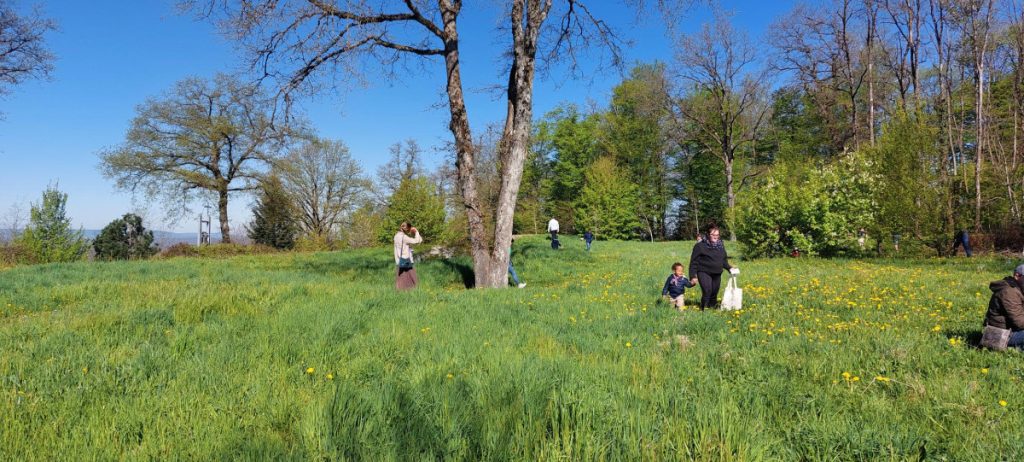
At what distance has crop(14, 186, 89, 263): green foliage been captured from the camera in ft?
72.0

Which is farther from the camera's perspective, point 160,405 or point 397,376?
point 397,376

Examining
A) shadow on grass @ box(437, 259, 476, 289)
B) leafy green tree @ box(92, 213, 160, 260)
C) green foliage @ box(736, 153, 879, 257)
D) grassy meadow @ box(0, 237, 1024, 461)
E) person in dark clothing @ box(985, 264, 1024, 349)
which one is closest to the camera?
grassy meadow @ box(0, 237, 1024, 461)

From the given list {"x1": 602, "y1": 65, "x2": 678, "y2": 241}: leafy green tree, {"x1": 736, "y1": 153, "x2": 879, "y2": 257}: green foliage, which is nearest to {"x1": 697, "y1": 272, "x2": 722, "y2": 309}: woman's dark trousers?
{"x1": 736, "y1": 153, "x2": 879, "y2": 257}: green foliage

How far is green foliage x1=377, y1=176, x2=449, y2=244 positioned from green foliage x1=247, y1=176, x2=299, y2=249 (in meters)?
10.5

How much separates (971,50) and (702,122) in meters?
14.5

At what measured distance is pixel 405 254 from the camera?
392 inches

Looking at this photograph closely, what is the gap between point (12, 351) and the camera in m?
3.95

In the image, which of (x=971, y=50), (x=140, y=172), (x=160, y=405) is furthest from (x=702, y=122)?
(x=140, y=172)

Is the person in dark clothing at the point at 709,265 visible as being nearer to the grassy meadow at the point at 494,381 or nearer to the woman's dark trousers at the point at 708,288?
the woman's dark trousers at the point at 708,288

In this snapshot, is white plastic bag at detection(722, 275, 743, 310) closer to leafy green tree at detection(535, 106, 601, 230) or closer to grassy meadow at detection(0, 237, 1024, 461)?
grassy meadow at detection(0, 237, 1024, 461)

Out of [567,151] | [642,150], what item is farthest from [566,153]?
[642,150]

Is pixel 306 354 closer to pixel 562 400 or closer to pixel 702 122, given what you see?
pixel 562 400

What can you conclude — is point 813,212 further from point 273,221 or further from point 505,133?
point 273,221

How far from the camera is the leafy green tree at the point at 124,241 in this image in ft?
85.8
